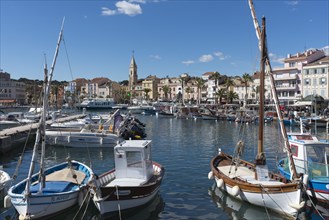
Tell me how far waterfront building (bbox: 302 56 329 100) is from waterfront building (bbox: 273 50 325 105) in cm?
384

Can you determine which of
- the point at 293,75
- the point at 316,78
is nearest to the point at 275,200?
the point at 316,78

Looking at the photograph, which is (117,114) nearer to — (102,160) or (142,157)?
(102,160)

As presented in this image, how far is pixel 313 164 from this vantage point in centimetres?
1770

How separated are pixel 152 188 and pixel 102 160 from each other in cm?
1583

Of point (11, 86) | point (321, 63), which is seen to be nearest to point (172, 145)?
point (321, 63)

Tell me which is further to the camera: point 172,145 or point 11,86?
point 11,86

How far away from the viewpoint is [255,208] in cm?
1686

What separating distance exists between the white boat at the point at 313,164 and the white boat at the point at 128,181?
8.53m

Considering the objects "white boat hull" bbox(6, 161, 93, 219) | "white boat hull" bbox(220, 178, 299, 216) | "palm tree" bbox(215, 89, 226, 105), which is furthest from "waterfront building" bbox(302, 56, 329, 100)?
"white boat hull" bbox(6, 161, 93, 219)

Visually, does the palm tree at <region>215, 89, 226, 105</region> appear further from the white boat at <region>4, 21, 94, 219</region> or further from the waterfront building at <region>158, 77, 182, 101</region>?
the white boat at <region>4, 21, 94, 219</region>

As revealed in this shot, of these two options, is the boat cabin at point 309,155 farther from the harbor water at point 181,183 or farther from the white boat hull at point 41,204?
the white boat hull at point 41,204

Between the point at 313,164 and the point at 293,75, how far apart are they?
8707cm

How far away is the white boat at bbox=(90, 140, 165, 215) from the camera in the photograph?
15.3 m

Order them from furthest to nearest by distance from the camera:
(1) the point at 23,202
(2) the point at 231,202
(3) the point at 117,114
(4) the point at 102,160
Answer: (3) the point at 117,114
(4) the point at 102,160
(2) the point at 231,202
(1) the point at 23,202
